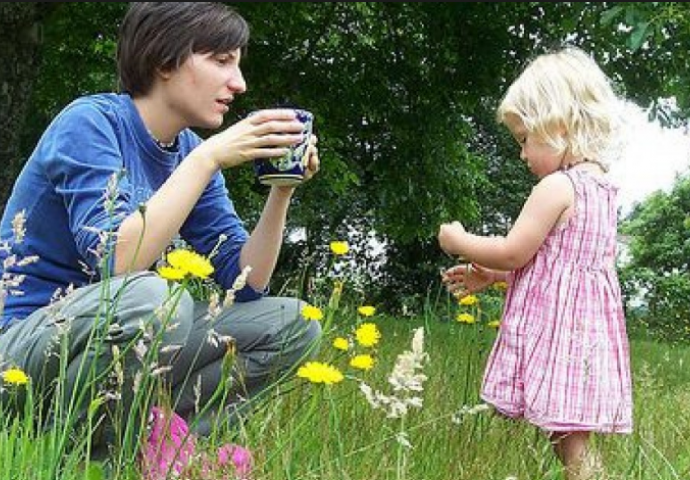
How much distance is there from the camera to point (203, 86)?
249 cm

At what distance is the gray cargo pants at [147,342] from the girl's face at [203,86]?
1.60ft

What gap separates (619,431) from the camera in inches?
102

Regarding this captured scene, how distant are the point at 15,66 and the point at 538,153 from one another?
18.8 ft

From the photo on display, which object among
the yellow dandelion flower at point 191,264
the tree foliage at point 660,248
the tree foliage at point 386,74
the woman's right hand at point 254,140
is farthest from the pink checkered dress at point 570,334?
the tree foliage at point 660,248

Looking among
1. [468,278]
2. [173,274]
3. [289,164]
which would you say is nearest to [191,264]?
[173,274]

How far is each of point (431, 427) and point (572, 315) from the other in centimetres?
45

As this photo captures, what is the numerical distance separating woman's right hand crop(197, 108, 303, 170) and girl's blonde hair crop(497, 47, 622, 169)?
78 centimetres

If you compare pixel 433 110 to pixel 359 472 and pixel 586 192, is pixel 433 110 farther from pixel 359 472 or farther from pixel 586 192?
pixel 359 472

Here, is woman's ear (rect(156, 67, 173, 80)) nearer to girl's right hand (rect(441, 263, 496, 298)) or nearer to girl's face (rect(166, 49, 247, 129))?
girl's face (rect(166, 49, 247, 129))

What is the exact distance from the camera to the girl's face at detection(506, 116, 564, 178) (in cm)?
274

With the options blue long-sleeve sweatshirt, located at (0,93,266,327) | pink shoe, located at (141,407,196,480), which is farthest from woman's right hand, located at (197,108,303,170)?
pink shoe, located at (141,407,196,480)

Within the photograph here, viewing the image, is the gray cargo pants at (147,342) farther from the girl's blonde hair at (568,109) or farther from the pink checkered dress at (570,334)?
the girl's blonde hair at (568,109)

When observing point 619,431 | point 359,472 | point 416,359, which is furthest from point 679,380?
point 416,359

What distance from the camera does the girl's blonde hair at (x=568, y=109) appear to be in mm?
2703
